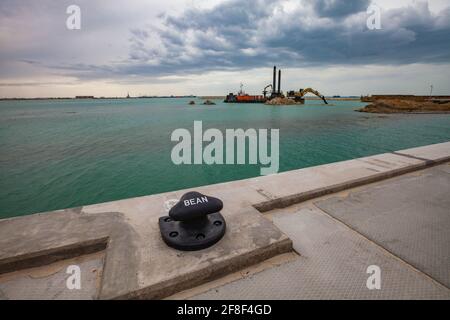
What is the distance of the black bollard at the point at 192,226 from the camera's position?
1.95m

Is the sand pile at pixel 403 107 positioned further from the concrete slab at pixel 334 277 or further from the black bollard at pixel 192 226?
the black bollard at pixel 192 226

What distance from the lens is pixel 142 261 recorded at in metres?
1.81

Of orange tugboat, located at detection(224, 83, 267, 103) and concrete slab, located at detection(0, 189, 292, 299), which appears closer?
concrete slab, located at detection(0, 189, 292, 299)

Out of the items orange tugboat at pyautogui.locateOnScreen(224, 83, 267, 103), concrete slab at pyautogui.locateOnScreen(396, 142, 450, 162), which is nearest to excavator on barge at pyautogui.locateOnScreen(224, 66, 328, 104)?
orange tugboat at pyautogui.locateOnScreen(224, 83, 267, 103)

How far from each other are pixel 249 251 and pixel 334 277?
72cm

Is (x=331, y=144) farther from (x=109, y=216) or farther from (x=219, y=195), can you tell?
(x=109, y=216)

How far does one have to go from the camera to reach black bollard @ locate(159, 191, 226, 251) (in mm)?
1949

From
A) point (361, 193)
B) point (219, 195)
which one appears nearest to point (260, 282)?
point (219, 195)

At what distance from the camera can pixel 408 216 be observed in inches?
106

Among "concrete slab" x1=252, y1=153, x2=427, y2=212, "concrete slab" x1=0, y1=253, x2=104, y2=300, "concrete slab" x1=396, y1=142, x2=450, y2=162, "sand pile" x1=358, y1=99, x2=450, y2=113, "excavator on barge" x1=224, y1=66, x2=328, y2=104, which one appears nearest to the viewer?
"concrete slab" x1=0, y1=253, x2=104, y2=300

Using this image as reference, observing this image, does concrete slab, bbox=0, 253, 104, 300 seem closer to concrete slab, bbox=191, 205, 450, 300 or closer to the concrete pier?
the concrete pier

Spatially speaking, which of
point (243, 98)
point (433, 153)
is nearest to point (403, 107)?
point (433, 153)

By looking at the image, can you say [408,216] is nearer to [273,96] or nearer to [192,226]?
[192,226]

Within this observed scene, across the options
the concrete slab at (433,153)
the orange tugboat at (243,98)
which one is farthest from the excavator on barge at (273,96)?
the concrete slab at (433,153)
